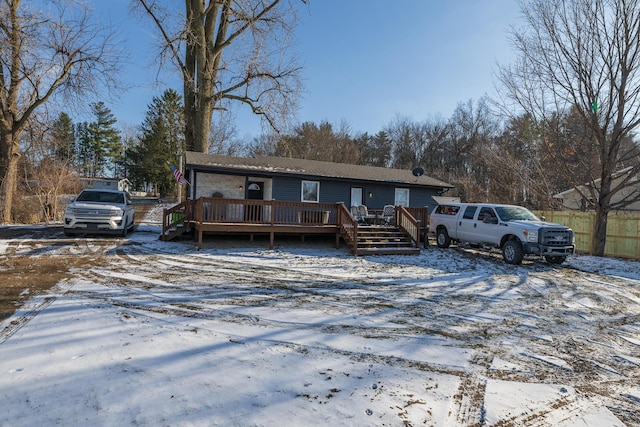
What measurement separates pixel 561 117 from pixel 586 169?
7.44ft

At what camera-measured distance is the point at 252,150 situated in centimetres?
4769

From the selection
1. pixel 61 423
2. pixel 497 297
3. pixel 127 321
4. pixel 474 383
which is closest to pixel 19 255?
pixel 127 321

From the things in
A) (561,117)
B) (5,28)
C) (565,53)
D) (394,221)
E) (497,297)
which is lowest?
(497,297)

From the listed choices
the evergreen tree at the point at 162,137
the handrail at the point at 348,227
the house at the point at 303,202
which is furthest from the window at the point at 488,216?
the evergreen tree at the point at 162,137

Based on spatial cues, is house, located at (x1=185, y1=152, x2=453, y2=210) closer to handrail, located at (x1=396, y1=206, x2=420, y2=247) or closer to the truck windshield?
handrail, located at (x1=396, y1=206, x2=420, y2=247)

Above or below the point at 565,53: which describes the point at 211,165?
below

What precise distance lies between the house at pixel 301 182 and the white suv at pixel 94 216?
2838 mm

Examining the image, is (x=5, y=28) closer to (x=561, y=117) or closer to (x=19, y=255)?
(x=19, y=255)

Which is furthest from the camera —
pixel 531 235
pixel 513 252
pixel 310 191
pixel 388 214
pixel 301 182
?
pixel 310 191

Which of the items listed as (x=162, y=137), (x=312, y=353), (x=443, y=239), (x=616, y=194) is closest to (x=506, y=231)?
(x=443, y=239)

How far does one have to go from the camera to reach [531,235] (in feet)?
31.7

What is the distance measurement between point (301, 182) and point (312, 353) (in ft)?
39.9

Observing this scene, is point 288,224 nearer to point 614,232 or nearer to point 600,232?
point 600,232

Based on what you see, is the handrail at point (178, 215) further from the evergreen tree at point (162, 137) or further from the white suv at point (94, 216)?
the evergreen tree at point (162, 137)
